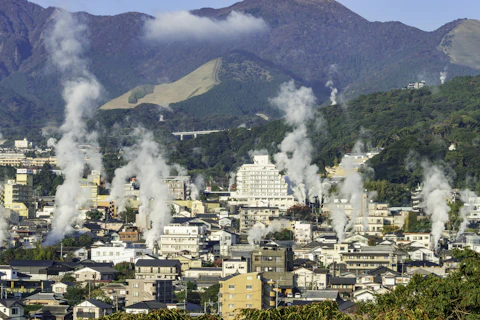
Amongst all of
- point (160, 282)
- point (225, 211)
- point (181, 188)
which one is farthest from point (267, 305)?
point (181, 188)

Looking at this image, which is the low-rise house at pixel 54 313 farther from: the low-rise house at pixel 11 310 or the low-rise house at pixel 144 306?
the low-rise house at pixel 144 306

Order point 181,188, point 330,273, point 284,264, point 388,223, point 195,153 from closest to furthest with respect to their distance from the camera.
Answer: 1. point 284,264
2. point 330,273
3. point 388,223
4. point 181,188
5. point 195,153

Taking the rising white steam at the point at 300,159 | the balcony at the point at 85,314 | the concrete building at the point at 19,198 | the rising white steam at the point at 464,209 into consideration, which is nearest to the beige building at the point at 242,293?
the balcony at the point at 85,314

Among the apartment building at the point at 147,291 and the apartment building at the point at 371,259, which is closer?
the apartment building at the point at 147,291

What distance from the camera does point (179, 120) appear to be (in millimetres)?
153375

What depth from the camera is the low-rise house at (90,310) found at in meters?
40.8

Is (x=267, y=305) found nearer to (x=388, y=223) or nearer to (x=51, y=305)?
(x=51, y=305)

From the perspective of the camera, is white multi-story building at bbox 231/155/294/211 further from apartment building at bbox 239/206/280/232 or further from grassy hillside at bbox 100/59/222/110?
grassy hillside at bbox 100/59/222/110

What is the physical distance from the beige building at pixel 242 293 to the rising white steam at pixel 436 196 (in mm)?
28801

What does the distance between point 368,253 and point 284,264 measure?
877 cm

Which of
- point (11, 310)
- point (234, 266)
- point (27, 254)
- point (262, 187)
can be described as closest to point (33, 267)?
point (27, 254)

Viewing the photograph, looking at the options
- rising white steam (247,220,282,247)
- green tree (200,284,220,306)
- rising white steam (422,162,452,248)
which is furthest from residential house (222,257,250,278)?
rising white steam (422,162,452,248)

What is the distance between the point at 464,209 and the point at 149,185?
20980 millimetres

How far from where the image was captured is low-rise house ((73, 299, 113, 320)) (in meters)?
40.8
